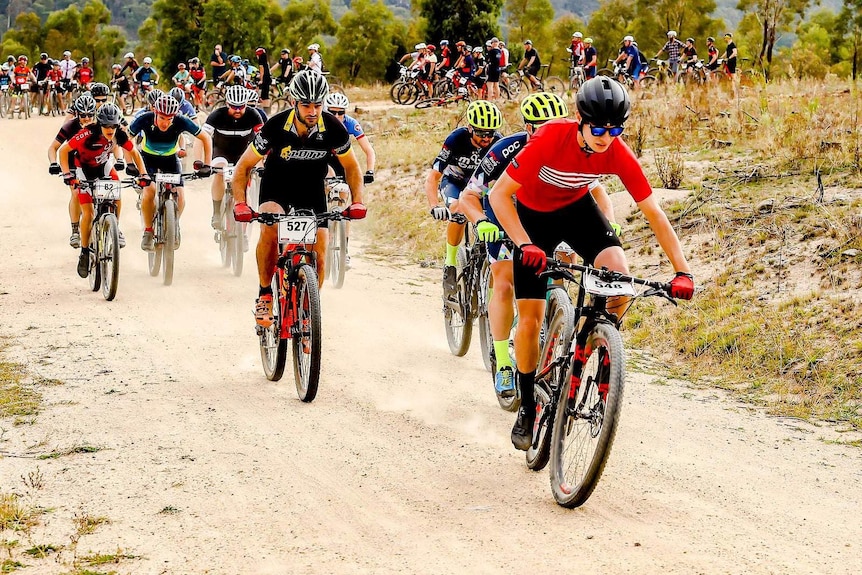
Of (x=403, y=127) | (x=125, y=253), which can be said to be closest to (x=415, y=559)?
(x=125, y=253)

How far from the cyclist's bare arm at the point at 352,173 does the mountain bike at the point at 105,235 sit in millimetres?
3777

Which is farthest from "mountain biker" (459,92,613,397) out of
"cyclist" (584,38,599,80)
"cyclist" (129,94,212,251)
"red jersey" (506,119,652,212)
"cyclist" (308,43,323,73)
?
"cyclist" (584,38,599,80)

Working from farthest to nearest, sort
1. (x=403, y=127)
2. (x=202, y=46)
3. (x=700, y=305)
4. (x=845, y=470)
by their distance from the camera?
(x=202, y=46)
(x=403, y=127)
(x=700, y=305)
(x=845, y=470)

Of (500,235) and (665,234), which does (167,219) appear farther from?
(665,234)

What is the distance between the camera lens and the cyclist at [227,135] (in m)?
13.0

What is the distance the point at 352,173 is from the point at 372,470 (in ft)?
10.0

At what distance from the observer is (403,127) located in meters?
25.9

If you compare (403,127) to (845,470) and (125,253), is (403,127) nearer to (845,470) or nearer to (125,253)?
(125,253)

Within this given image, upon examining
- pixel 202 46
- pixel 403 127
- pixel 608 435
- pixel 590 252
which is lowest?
pixel 608 435

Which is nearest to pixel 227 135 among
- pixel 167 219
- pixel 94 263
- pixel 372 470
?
pixel 167 219

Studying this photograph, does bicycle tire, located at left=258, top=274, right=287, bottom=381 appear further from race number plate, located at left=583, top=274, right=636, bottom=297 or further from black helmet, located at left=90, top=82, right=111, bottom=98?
black helmet, located at left=90, top=82, right=111, bottom=98

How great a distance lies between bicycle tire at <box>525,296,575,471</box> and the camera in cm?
555

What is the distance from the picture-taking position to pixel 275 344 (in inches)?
319

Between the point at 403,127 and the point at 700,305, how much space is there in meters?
16.9
